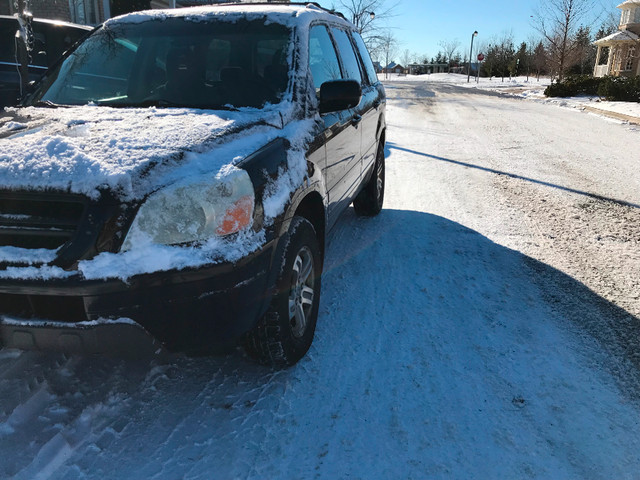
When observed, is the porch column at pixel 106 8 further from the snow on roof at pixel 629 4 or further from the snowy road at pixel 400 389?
the snow on roof at pixel 629 4

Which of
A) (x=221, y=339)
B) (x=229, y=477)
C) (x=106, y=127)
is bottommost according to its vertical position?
(x=229, y=477)

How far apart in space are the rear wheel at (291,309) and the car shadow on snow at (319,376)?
0.16 metres

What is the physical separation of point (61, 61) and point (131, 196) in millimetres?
2321

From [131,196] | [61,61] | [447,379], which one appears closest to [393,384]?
[447,379]

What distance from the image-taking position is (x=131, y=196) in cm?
201

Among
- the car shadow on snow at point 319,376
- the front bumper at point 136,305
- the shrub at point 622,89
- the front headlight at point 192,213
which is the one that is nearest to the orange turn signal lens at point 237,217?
the front headlight at point 192,213

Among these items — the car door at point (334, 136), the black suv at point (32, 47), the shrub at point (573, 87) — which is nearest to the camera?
the car door at point (334, 136)

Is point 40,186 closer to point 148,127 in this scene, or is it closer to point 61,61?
point 148,127

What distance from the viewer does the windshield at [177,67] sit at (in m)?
→ 3.10

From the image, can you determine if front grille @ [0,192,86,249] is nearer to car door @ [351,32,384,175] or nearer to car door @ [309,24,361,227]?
car door @ [309,24,361,227]

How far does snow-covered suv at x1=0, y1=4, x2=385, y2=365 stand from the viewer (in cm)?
199

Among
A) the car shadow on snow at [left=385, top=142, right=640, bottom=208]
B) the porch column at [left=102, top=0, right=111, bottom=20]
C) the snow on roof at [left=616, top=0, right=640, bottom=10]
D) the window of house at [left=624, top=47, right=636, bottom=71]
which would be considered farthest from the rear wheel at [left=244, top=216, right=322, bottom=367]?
the snow on roof at [left=616, top=0, right=640, bottom=10]

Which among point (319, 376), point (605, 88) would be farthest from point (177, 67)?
point (605, 88)

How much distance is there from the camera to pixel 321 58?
11.8ft
